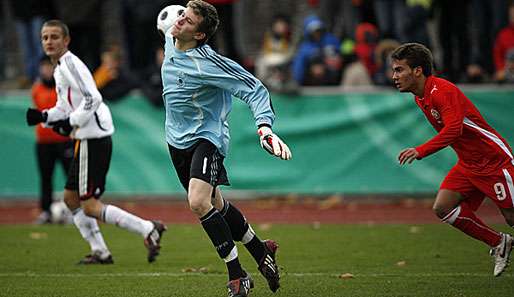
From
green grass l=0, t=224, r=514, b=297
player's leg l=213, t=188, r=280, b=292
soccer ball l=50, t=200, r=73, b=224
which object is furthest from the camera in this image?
soccer ball l=50, t=200, r=73, b=224

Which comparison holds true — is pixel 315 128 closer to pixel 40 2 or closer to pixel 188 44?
pixel 40 2

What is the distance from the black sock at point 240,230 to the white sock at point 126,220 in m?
2.06

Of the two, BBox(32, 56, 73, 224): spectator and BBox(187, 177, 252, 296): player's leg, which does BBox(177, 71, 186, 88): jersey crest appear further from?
BBox(32, 56, 73, 224): spectator

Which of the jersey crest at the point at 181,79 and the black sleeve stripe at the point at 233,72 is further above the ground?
the black sleeve stripe at the point at 233,72

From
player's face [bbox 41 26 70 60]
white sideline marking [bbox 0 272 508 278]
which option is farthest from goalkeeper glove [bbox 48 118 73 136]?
white sideline marking [bbox 0 272 508 278]

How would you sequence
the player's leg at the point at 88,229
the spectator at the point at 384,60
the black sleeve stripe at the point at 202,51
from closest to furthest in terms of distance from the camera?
the black sleeve stripe at the point at 202,51 < the player's leg at the point at 88,229 < the spectator at the point at 384,60

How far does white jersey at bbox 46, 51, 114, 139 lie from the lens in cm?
1136

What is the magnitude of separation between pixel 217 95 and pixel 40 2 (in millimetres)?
11291

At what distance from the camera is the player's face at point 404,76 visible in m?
9.76

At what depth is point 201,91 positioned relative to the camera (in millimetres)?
9258

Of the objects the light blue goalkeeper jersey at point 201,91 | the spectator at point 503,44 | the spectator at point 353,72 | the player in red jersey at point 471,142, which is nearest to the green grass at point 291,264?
the player in red jersey at point 471,142

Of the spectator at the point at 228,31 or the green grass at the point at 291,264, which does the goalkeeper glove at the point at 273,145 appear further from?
the spectator at the point at 228,31

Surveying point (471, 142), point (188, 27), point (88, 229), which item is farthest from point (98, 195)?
point (471, 142)

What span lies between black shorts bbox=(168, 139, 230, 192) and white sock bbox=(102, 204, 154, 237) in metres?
2.13
